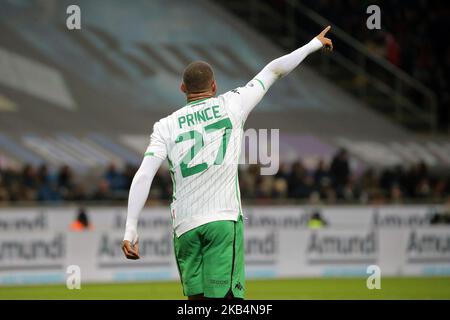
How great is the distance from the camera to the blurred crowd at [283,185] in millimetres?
21531

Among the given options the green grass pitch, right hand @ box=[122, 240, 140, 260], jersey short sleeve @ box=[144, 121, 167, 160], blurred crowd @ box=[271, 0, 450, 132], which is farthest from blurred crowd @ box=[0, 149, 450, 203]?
right hand @ box=[122, 240, 140, 260]

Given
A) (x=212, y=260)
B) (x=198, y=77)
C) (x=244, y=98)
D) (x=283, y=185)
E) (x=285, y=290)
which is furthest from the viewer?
(x=283, y=185)

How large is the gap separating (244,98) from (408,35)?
22.1 meters

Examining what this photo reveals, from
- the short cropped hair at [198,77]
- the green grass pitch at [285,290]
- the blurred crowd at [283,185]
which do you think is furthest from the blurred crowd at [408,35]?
the short cropped hair at [198,77]

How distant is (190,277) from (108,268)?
36.0 feet

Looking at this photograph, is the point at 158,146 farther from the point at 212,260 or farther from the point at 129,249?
the point at 212,260

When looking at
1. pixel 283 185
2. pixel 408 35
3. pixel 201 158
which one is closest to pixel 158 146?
pixel 201 158

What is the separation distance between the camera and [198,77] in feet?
21.2

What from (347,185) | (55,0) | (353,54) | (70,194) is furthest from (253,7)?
(70,194)

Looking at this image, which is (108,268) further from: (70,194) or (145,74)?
(145,74)

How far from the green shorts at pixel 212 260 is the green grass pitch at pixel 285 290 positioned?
291 inches

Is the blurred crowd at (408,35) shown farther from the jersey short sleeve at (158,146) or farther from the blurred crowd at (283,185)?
the jersey short sleeve at (158,146)

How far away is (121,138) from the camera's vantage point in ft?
83.3

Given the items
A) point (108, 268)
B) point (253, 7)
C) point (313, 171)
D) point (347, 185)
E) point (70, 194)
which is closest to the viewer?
point (108, 268)
